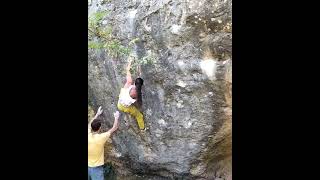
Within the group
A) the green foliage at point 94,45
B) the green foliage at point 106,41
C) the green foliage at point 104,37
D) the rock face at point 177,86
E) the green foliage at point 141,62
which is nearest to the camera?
the rock face at point 177,86

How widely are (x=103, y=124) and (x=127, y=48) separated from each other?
79 centimetres

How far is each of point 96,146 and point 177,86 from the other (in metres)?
1.02

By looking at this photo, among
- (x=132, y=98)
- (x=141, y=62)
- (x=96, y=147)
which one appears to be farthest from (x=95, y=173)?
(x=141, y=62)

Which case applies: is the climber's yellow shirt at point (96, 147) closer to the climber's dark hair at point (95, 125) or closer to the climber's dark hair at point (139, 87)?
the climber's dark hair at point (95, 125)

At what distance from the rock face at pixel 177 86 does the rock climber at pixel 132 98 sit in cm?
6

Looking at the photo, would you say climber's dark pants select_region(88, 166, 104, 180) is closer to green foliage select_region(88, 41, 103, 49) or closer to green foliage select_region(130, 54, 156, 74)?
green foliage select_region(130, 54, 156, 74)

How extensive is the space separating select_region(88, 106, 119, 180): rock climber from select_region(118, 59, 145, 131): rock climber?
17 centimetres

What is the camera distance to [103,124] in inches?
189

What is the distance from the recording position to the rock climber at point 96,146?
15.5 ft

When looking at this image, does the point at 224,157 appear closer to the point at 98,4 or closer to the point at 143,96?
the point at 143,96

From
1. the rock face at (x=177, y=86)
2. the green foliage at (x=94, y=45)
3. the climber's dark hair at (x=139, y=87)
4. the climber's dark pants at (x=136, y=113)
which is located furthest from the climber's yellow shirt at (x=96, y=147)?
the green foliage at (x=94, y=45)

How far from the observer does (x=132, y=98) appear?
14.9 ft

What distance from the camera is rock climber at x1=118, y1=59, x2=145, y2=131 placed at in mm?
4527

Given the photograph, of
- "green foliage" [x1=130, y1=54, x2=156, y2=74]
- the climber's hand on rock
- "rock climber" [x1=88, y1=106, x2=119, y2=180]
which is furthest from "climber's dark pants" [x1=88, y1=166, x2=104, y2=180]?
"green foliage" [x1=130, y1=54, x2=156, y2=74]
